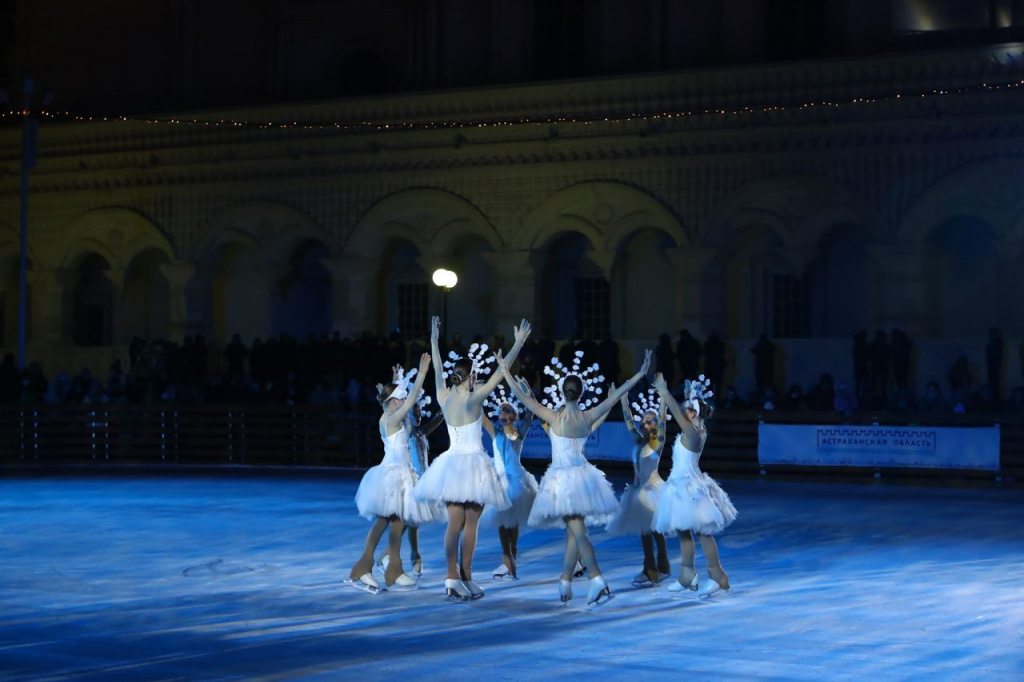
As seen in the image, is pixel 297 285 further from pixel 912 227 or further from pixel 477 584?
pixel 477 584

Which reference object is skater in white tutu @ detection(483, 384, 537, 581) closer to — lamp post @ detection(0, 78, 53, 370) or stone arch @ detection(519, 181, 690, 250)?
stone arch @ detection(519, 181, 690, 250)

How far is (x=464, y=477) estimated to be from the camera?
13758mm

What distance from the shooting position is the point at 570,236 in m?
35.7

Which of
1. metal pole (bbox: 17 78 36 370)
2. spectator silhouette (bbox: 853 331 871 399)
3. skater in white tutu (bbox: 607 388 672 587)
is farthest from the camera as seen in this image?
metal pole (bbox: 17 78 36 370)

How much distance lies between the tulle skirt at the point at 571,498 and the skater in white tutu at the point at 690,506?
0.52 meters

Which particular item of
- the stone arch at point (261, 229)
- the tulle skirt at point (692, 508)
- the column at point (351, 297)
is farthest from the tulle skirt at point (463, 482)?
the stone arch at point (261, 229)

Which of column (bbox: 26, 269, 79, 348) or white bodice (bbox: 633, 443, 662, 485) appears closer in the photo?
white bodice (bbox: 633, 443, 662, 485)

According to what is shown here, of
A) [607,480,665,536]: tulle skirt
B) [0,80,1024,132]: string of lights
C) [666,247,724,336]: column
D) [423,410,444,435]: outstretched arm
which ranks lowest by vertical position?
[607,480,665,536]: tulle skirt

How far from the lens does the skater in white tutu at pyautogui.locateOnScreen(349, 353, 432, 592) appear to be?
562 inches

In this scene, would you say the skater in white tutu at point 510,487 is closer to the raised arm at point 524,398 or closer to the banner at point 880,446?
the raised arm at point 524,398

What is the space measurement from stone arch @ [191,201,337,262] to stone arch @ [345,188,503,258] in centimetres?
102

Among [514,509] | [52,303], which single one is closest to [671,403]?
[514,509]

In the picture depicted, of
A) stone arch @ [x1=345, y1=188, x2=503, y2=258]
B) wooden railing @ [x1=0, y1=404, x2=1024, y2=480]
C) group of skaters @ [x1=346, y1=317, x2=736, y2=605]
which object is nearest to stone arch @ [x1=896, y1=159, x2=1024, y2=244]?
stone arch @ [x1=345, y1=188, x2=503, y2=258]

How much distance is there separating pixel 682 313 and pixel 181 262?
12.3m
